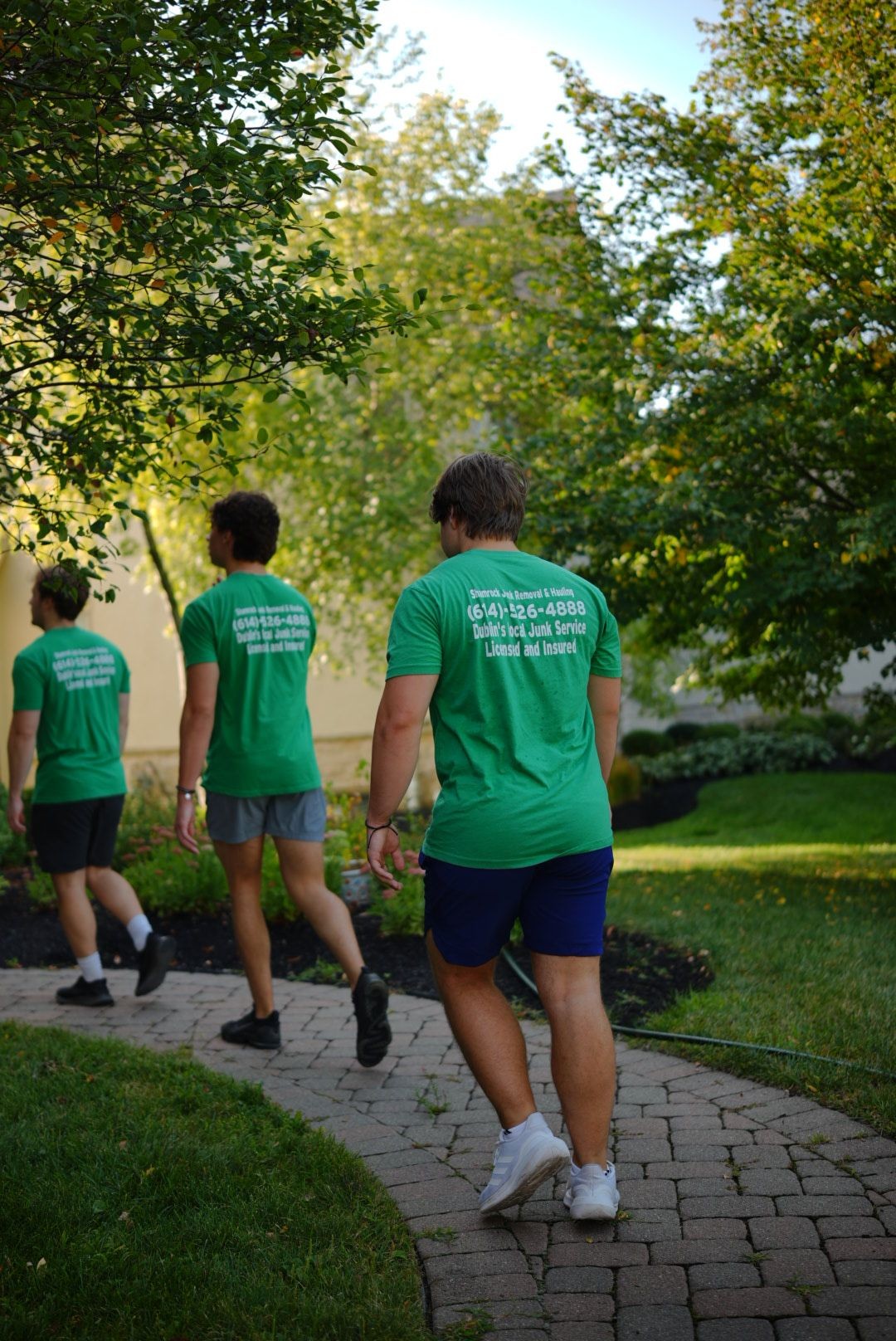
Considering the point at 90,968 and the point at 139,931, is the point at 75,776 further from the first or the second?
the point at 90,968

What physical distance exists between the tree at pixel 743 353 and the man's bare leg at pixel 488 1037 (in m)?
3.92

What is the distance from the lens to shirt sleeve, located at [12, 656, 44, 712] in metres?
5.89

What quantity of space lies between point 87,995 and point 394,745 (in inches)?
131

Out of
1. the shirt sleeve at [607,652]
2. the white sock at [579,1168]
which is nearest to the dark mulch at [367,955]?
the white sock at [579,1168]

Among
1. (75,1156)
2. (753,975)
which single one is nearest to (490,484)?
(75,1156)

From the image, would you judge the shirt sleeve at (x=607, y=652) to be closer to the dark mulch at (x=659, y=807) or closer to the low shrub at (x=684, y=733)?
the dark mulch at (x=659, y=807)

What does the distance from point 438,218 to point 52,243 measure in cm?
1241

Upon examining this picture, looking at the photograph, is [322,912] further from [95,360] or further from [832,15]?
[832,15]

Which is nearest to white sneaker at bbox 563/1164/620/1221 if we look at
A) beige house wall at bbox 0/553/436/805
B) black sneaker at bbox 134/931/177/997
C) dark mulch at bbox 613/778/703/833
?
black sneaker at bbox 134/931/177/997

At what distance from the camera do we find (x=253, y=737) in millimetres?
5004

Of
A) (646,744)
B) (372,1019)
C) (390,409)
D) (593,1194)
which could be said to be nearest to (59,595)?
(372,1019)

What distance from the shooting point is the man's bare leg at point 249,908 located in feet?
16.4

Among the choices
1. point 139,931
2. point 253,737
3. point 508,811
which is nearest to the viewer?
point 508,811

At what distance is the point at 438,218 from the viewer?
15.3m
